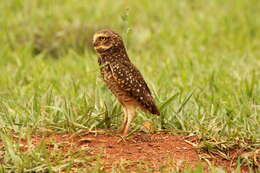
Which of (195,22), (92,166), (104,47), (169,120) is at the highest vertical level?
(195,22)

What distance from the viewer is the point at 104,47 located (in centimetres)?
533

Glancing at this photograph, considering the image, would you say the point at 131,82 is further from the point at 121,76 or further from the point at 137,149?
the point at 137,149

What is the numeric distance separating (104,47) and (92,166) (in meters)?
1.03

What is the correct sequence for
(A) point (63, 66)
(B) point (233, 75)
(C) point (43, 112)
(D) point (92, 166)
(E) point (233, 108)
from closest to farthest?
(D) point (92, 166)
(C) point (43, 112)
(E) point (233, 108)
(B) point (233, 75)
(A) point (63, 66)

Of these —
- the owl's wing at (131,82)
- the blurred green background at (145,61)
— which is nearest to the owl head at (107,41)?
the owl's wing at (131,82)

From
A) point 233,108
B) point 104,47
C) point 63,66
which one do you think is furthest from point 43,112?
point 63,66

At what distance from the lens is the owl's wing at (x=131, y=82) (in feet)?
17.2

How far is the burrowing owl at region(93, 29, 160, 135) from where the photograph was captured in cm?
525

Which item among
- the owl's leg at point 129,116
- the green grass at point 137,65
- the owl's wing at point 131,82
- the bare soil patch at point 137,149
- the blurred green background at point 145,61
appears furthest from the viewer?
the blurred green background at point 145,61

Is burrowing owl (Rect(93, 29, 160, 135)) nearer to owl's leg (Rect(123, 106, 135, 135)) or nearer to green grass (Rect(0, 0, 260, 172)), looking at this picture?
owl's leg (Rect(123, 106, 135, 135))

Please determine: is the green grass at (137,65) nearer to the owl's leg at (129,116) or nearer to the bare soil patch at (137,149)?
the bare soil patch at (137,149)

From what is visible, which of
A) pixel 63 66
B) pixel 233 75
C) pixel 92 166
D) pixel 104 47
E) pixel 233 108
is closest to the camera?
pixel 92 166

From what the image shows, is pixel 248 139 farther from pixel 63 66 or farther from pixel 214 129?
pixel 63 66

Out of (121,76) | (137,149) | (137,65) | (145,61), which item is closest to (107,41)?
(121,76)
